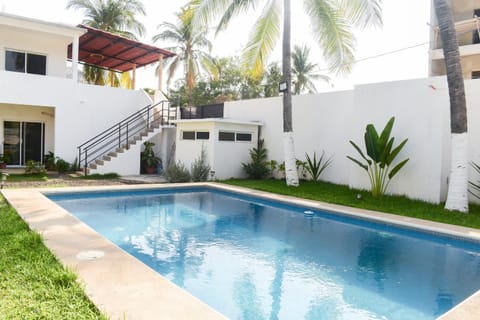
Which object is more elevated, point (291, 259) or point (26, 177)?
point (26, 177)

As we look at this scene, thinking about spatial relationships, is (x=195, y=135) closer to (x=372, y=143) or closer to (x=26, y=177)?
(x=26, y=177)

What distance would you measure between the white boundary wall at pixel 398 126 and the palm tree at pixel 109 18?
633 inches

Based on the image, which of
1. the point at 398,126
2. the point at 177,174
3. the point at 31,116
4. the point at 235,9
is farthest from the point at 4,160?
the point at 398,126

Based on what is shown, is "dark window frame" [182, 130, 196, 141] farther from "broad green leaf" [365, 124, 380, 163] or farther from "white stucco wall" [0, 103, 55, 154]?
"broad green leaf" [365, 124, 380, 163]

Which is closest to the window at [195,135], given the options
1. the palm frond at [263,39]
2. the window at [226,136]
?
the window at [226,136]

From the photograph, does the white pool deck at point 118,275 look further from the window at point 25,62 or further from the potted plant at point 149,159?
the window at point 25,62

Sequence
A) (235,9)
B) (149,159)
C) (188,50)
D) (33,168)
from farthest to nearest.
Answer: (188,50), (149,159), (33,168), (235,9)

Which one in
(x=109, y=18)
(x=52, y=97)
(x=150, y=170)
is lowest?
(x=150, y=170)

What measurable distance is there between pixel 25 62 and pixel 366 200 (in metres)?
15.3

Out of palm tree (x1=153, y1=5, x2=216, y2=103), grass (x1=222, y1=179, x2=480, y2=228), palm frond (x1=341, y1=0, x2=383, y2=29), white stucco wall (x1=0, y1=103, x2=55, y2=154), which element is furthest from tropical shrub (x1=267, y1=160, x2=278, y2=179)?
palm tree (x1=153, y1=5, x2=216, y2=103)

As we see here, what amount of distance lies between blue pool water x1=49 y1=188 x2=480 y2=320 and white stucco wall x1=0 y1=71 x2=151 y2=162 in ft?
20.8

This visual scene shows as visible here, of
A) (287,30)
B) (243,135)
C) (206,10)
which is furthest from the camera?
(243,135)

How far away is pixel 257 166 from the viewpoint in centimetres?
1520

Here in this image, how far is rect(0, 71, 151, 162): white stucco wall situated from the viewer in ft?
48.0
